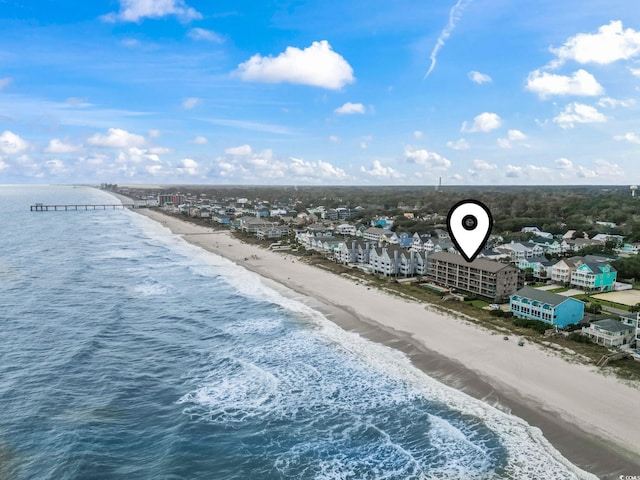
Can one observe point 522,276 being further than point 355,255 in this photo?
No

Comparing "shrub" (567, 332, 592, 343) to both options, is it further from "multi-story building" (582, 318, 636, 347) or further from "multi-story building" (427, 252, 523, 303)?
"multi-story building" (427, 252, 523, 303)

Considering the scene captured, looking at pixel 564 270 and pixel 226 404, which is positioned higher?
pixel 564 270

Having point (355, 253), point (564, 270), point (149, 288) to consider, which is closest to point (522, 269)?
point (564, 270)

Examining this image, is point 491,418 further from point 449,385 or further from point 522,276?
point 522,276

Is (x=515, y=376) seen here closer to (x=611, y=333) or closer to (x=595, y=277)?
(x=611, y=333)

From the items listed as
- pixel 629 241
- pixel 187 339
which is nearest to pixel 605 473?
pixel 187 339
